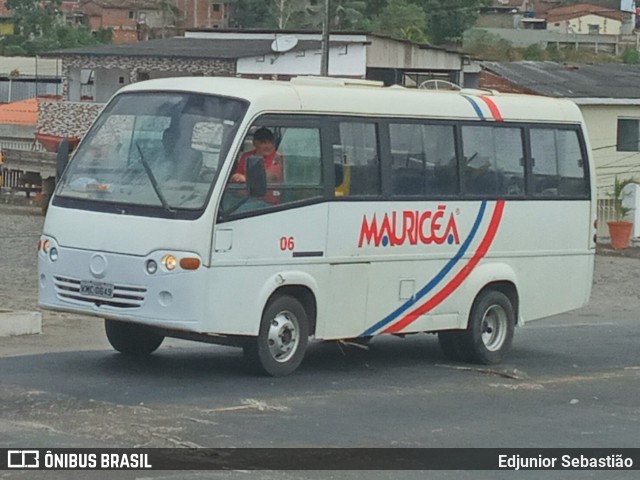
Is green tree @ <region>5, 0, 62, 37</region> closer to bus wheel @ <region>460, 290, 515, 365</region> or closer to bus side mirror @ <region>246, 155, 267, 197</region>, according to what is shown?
bus wheel @ <region>460, 290, 515, 365</region>

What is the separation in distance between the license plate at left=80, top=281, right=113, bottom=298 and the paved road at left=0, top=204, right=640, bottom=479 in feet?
2.32

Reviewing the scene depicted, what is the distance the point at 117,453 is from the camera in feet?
29.4

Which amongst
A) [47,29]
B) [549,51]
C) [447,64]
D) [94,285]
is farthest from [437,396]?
[47,29]

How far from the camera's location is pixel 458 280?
46.8 feet

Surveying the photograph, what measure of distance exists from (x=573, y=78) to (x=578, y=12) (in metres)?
76.2

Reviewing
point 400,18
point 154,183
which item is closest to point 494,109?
point 154,183

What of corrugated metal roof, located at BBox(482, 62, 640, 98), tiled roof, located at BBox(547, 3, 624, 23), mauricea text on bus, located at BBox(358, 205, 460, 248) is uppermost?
tiled roof, located at BBox(547, 3, 624, 23)

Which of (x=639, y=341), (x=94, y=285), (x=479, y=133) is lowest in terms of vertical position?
(x=639, y=341)

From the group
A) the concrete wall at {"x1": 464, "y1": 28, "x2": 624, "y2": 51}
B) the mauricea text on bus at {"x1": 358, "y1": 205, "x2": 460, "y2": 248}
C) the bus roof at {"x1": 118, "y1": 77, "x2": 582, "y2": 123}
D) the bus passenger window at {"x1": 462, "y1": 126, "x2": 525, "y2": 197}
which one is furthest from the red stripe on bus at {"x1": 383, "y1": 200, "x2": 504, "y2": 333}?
the concrete wall at {"x1": 464, "y1": 28, "x2": 624, "y2": 51}

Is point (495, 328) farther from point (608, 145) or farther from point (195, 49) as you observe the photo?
point (195, 49)

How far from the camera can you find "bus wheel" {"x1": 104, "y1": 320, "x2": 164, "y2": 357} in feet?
43.7
